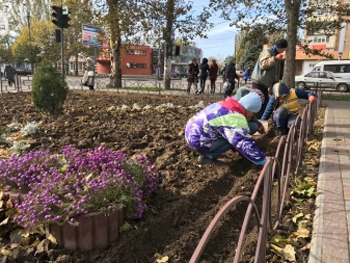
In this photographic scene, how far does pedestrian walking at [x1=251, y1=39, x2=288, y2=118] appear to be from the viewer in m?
5.49

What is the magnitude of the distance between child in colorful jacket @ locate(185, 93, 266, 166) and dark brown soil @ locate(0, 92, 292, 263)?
0.86ft

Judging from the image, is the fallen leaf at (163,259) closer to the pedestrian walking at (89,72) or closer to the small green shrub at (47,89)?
the small green shrub at (47,89)

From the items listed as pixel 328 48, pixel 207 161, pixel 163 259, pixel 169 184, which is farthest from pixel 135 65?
pixel 163 259

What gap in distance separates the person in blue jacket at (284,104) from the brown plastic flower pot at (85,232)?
373 cm

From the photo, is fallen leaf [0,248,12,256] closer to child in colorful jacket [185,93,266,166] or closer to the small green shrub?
child in colorful jacket [185,93,266,166]

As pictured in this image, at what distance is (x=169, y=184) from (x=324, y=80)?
23.8 m

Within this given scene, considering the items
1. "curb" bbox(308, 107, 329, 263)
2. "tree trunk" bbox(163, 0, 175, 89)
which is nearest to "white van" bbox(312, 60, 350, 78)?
"tree trunk" bbox(163, 0, 175, 89)

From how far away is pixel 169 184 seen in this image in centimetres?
346

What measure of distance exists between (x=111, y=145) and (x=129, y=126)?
135 cm

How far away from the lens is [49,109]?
22.0 ft

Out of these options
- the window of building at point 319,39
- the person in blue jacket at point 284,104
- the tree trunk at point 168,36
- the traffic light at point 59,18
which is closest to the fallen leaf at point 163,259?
the person in blue jacket at point 284,104

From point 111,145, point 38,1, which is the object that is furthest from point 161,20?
point 38,1

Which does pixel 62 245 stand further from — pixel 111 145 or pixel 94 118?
pixel 94 118

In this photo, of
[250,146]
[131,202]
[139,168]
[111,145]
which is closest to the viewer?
[131,202]
